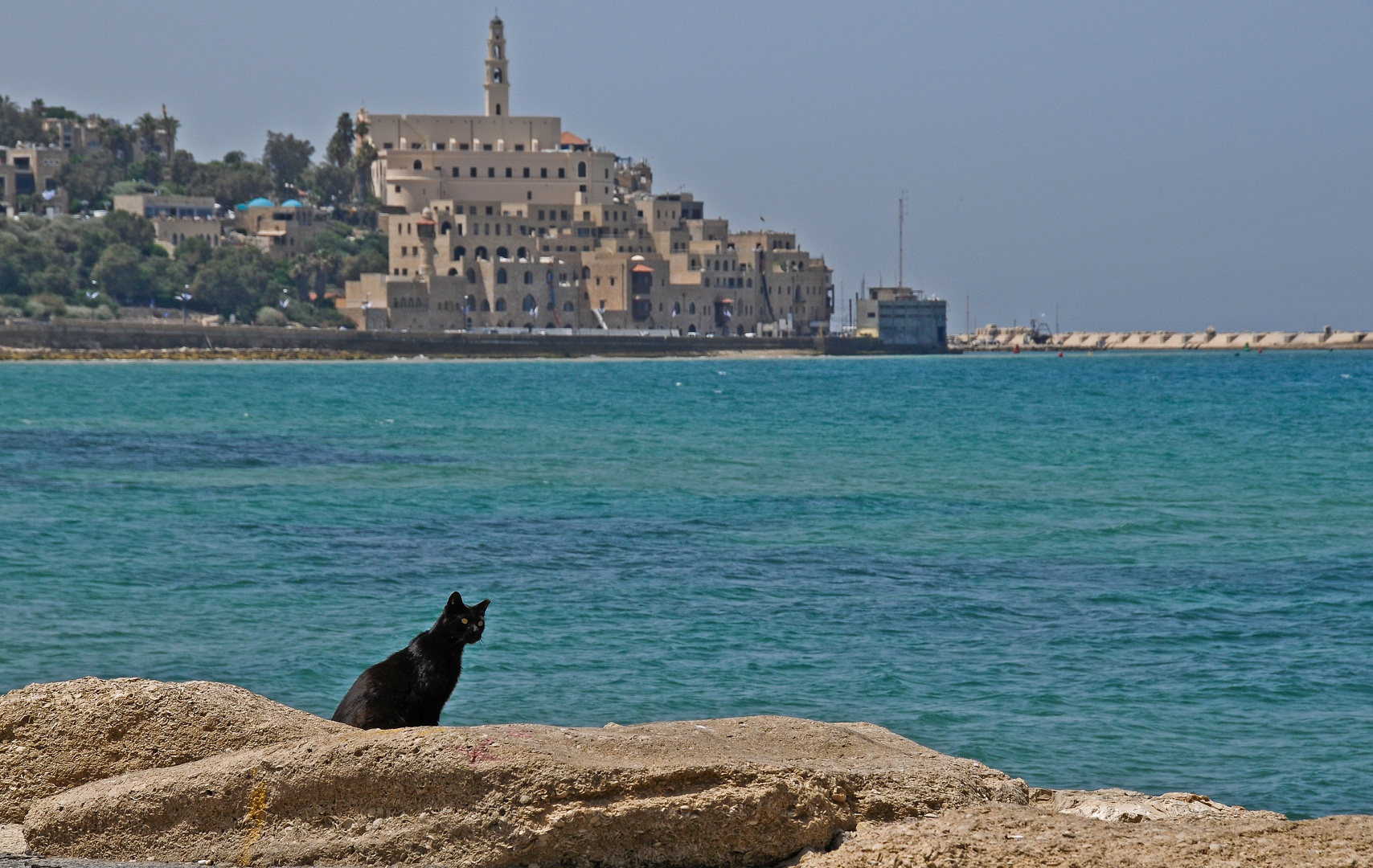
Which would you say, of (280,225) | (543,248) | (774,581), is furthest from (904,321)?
(774,581)

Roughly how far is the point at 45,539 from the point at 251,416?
2801cm

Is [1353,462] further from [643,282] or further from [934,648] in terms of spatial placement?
[643,282]

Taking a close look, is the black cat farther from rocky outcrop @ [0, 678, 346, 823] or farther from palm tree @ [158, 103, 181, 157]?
palm tree @ [158, 103, 181, 157]

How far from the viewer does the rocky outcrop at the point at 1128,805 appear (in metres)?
5.38

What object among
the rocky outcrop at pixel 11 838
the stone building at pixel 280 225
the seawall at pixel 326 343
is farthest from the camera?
the stone building at pixel 280 225

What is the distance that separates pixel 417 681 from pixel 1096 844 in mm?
2587

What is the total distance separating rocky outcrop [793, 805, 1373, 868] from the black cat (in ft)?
5.75

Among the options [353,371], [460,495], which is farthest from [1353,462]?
[353,371]

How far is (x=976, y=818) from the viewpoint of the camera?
4.55m

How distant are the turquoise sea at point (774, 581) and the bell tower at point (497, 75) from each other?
326 ft

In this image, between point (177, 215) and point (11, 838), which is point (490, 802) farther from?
point (177, 215)

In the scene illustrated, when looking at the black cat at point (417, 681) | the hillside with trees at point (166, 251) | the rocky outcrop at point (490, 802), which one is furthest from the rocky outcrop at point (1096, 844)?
the hillside with trees at point (166, 251)

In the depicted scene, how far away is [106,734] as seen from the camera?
5504 millimetres

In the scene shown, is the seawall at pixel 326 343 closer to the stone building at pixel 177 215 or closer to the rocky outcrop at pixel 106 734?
the stone building at pixel 177 215
